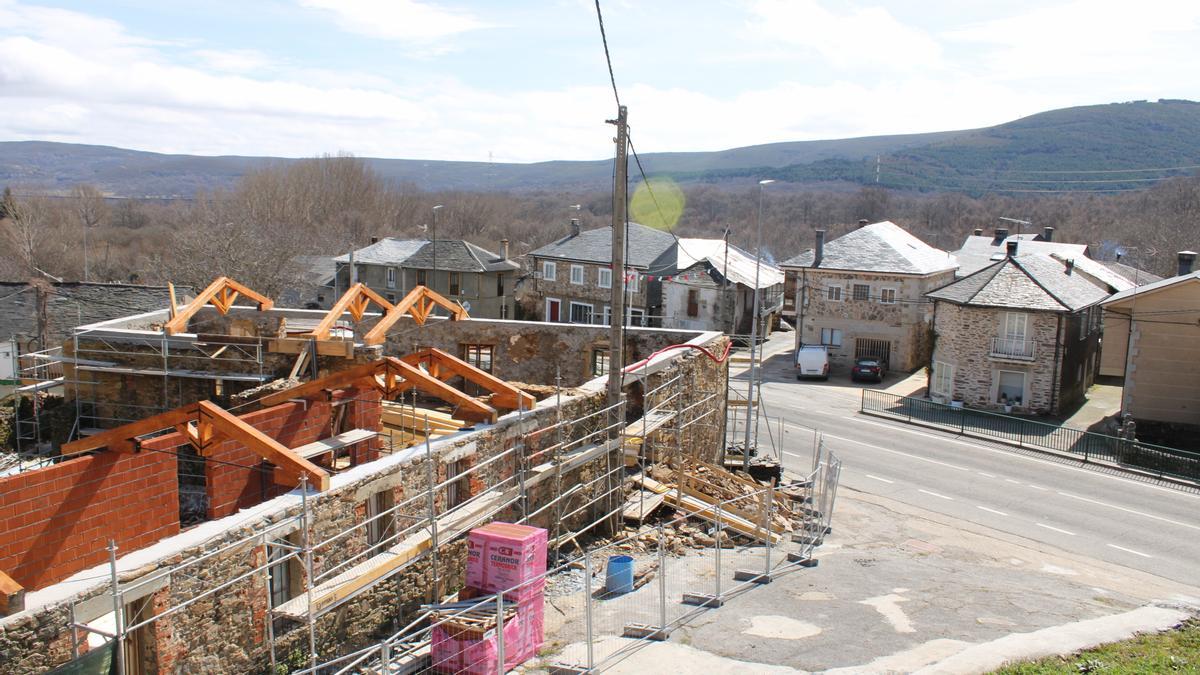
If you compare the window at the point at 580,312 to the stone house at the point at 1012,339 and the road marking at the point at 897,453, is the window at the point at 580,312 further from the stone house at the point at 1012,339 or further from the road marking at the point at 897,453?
the road marking at the point at 897,453

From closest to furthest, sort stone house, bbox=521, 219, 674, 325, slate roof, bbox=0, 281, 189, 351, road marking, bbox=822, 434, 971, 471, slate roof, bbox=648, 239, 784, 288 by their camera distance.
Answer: road marking, bbox=822, 434, 971, 471 → slate roof, bbox=0, 281, 189, 351 → slate roof, bbox=648, 239, 784, 288 → stone house, bbox=521, 219, 674, 325

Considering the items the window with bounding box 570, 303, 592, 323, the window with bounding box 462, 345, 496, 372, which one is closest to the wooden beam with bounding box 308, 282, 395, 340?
the window with bounding box 462, 345, 496, 372

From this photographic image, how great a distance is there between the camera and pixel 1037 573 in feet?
66.2

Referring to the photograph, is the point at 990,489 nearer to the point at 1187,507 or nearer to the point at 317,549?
the point at 1187,507

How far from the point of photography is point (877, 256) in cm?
5150

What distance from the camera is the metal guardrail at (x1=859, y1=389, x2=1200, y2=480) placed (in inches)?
1266

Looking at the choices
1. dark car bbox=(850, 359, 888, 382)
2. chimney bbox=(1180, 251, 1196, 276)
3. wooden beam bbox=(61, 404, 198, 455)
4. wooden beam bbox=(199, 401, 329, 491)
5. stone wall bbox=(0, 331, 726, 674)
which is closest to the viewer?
stone wall bbox=(0, 331, 726, 674)

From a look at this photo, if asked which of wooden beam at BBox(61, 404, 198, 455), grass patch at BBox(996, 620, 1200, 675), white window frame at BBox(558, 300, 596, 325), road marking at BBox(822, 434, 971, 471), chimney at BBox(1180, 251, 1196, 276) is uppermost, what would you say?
chimney at BBox(1180, 251, 1196, 276)

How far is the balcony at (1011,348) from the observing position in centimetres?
4038

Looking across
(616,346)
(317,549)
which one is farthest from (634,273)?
(317,549)

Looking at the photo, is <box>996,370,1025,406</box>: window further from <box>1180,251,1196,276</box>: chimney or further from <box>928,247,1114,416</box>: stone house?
<box>1180,251,1196,276</box>: chimney

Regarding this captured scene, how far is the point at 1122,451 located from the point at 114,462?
104ft

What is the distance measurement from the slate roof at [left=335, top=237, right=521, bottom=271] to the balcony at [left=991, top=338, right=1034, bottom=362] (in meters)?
30.6

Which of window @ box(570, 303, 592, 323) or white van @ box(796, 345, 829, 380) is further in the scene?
window @ box(570, 303, 592, 323)
